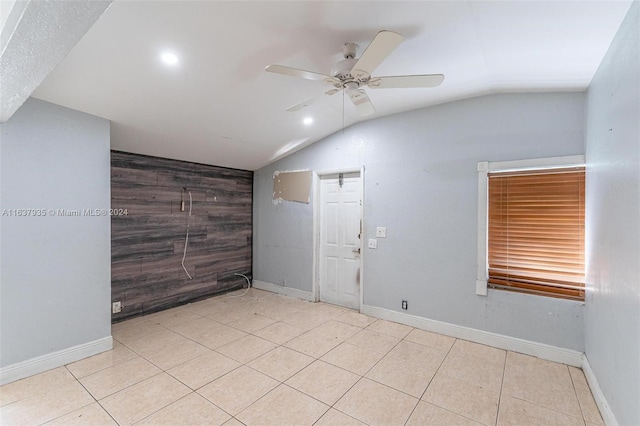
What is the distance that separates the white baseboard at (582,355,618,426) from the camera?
73.0 inches

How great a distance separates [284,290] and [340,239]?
4.60ft

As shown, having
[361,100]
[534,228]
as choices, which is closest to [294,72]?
[361,100]

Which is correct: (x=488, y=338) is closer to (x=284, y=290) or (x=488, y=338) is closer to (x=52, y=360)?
(x=284, y=290)

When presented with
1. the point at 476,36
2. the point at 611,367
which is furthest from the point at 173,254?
the point at 611,367

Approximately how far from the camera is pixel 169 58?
7.04ft

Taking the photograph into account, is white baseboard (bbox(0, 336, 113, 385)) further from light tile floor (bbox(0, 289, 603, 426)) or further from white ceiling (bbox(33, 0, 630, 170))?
white ceiling (bbox(33, 0, 630, 170))

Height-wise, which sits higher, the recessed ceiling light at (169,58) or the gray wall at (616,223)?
the recessed ceiling light at (169,58)

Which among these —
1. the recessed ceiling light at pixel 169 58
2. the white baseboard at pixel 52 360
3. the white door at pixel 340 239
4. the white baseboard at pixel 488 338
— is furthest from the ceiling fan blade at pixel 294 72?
the white baseboard at pixel 52 360

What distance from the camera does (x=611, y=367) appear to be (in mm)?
1888

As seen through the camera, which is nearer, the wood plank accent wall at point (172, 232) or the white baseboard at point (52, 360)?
the white baseboard at point (52, 360)

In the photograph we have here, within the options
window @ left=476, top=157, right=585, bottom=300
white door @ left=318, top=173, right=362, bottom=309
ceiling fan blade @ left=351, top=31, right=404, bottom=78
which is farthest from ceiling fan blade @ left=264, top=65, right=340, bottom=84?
white door @ left=318, top=173, right=362, bottom=309

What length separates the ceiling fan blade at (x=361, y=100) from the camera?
2.29 meters

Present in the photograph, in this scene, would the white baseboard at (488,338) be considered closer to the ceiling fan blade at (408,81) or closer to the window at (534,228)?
the window at (534,228)

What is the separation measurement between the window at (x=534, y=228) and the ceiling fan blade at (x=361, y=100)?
148 cm
